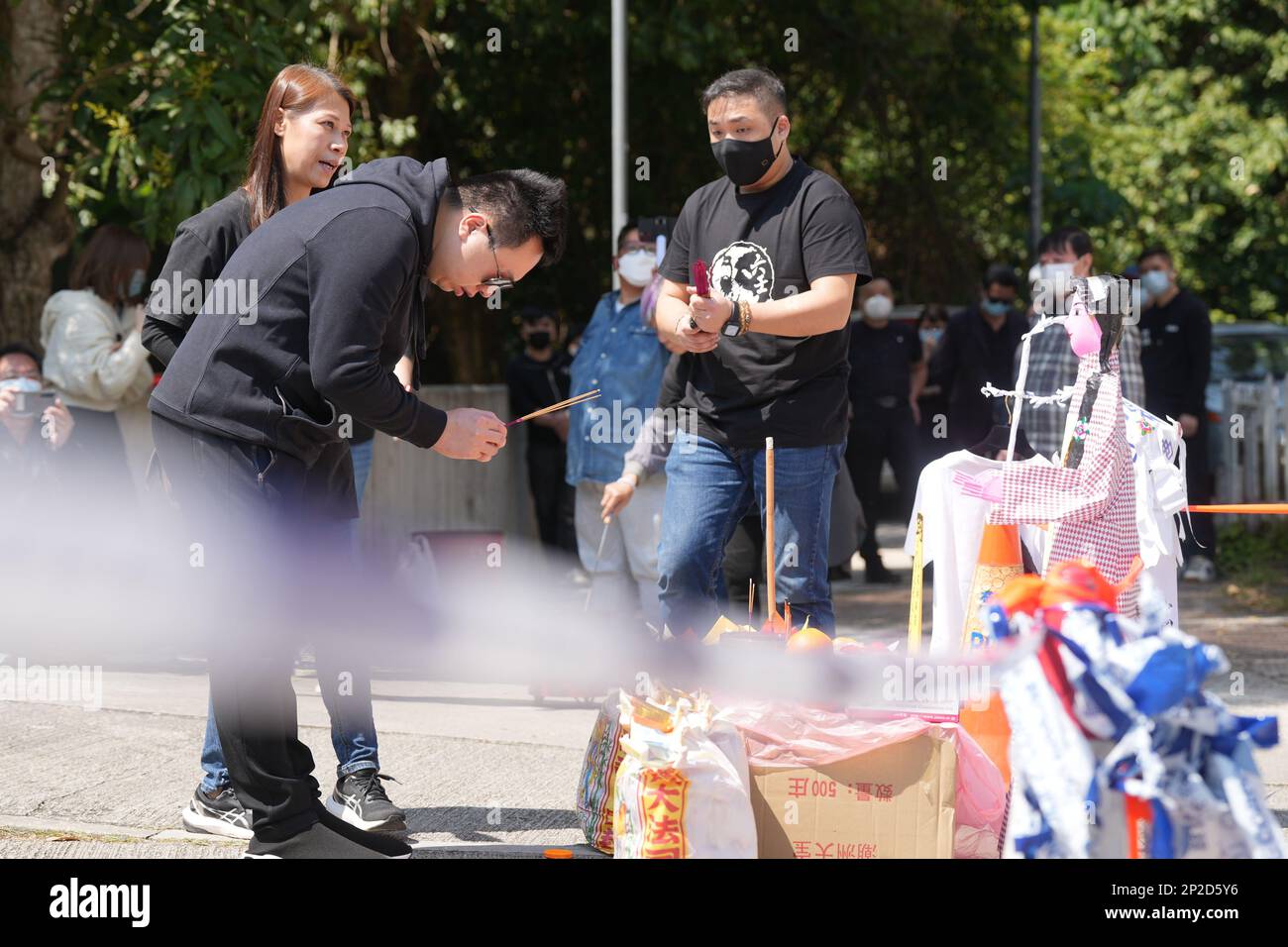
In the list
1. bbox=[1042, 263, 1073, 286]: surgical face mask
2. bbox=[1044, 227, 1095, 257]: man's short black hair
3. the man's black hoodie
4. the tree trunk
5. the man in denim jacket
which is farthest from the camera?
the tree trunk

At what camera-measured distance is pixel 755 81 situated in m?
4.74

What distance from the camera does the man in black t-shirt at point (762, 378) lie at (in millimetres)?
4613

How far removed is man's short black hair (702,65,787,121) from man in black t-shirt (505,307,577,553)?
4979 mm

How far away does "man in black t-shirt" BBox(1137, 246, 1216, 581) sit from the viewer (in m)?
9.53

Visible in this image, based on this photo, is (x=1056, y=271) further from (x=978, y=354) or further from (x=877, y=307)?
(x=877, y=307)

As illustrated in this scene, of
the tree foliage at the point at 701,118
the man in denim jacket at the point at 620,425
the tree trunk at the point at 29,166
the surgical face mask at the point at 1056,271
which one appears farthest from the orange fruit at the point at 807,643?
the tree trunk at the point at 29,166

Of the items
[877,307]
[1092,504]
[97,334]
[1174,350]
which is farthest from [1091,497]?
[877,307]

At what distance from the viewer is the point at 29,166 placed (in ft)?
27.3

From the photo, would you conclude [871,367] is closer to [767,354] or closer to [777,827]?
[767,354]

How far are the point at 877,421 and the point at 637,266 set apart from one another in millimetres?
3658

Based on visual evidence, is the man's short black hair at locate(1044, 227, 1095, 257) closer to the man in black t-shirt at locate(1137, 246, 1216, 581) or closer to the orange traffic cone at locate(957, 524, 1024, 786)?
the orange traffic cone at locate(957, 524, 1024, 786)

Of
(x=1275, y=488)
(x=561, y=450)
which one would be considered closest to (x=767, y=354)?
(x=561, y=450)

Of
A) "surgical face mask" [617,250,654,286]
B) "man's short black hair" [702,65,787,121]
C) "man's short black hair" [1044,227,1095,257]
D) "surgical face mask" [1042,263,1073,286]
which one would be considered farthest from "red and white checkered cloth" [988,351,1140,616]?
"surgical face mask" [617,250,654,286]
